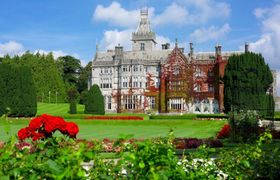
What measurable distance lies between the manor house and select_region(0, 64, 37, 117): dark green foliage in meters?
19.2

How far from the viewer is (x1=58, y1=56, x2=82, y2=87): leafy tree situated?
7981 cm

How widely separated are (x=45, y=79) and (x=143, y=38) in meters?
17.7

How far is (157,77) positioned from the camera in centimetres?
5838

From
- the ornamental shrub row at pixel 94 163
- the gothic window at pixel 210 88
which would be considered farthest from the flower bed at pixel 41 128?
the gothic window at pixel 210 88

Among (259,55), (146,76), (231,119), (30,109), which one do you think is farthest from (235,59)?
(231,119)

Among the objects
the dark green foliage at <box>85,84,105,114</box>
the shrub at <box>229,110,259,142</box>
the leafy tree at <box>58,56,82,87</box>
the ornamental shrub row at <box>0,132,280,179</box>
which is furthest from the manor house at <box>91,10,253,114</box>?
the ornamental shrub row at <box>0,132,280,179</box>

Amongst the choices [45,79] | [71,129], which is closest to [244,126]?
[71,129]

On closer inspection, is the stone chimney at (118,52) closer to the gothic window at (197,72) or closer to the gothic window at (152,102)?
the gothic window at (152,102)

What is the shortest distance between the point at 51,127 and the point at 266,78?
129 feet

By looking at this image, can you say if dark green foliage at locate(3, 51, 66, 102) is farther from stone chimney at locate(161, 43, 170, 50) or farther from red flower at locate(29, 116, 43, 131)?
red flower at locate(29, 116, 43, 131)

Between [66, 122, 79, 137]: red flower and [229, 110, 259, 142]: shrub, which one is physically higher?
[66, 122, 79, 137]: red flower

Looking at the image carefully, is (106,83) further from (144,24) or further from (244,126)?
(244,126)

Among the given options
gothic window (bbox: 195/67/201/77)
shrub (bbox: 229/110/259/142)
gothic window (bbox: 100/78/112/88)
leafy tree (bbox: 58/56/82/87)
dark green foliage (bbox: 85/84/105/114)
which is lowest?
shrub (bbox: 229/110/259/142)

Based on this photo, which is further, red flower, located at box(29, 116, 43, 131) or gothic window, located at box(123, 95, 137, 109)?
gothic window, located at box(123, 95, 137, 109)
